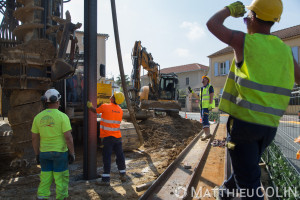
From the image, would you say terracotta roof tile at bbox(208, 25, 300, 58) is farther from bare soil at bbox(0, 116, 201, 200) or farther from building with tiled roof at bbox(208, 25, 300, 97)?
bare soil at bbox(0, 116, 201, 200)

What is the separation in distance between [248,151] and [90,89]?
3.48 metres

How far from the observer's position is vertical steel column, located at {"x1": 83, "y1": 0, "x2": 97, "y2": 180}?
4.59m

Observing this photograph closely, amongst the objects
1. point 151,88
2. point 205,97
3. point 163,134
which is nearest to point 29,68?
point 205,97

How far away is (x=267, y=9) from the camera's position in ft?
6.18

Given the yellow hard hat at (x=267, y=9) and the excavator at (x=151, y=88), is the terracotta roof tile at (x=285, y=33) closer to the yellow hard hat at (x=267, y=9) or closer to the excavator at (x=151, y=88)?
the excavator at (x=151, y=88)

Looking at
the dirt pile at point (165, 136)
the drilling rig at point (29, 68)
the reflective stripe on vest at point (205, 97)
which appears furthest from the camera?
the dirt pile at point (165, 136)

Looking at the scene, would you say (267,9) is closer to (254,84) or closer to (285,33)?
(254,84)

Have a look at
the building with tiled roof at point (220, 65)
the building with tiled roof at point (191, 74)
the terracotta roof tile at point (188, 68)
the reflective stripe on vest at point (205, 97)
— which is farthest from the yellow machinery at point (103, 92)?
the terracotta roof tile at point (188, 68)

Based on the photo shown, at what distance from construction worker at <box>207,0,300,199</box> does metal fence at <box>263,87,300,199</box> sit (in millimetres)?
1598

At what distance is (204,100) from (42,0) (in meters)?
5.11

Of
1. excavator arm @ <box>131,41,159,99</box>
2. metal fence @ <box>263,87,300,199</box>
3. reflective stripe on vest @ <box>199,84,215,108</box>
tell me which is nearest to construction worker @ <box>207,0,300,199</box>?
metal fence @ <box>263,87,300,199</box>

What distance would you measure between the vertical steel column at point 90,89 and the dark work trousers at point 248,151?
3.27 meters

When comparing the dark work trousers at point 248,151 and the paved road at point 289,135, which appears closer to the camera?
the dark work trousers at point 248,151

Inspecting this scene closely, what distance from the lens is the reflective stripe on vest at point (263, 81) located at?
5.94 feet
